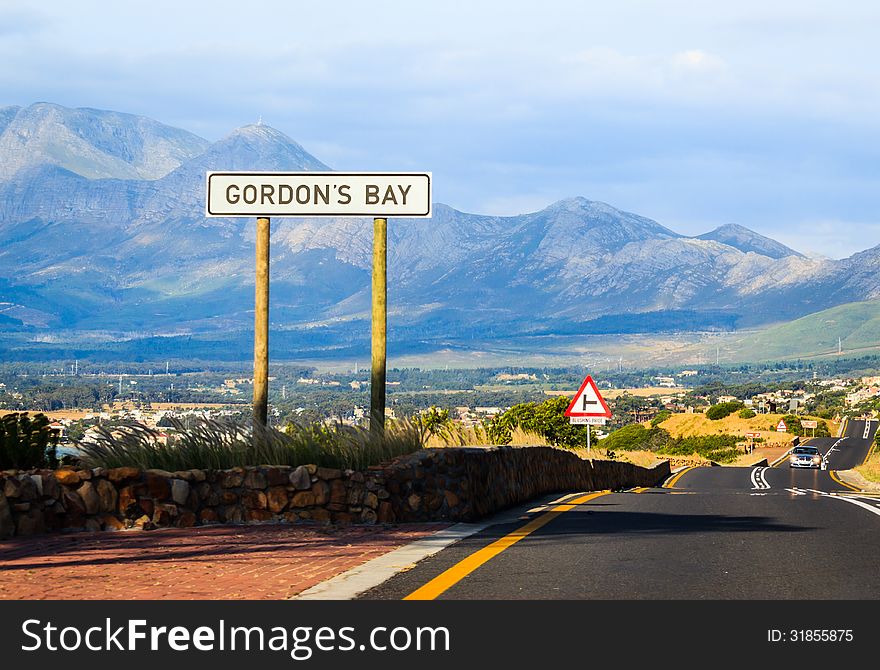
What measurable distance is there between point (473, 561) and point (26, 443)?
598 cm

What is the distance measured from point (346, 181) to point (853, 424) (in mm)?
157270

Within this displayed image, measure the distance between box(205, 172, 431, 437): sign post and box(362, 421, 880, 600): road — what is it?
11.1ft

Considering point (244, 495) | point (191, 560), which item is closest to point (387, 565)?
point (191, 560)

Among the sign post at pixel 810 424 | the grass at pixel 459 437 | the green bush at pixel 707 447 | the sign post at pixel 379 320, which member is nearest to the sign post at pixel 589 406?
the grass at pixel 459 437

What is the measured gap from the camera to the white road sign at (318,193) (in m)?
16.0

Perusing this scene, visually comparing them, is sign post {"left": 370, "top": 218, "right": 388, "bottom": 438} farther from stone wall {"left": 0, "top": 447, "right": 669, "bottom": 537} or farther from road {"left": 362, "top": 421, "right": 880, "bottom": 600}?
road {"left": 362, "top": 421, "right": 880, "bottom": 600}

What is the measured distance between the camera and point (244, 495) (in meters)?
13.1

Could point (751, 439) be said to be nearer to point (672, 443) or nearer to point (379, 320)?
point (672, 443)

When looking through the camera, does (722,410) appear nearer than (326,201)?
No

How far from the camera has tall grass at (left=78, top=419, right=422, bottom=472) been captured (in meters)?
13.5

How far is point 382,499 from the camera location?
13.3 m

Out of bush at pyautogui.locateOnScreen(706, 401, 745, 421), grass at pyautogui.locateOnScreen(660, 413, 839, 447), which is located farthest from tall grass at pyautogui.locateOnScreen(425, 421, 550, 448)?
bush at pyautogui.locateOnScreen(706, 401, 745, 421)
